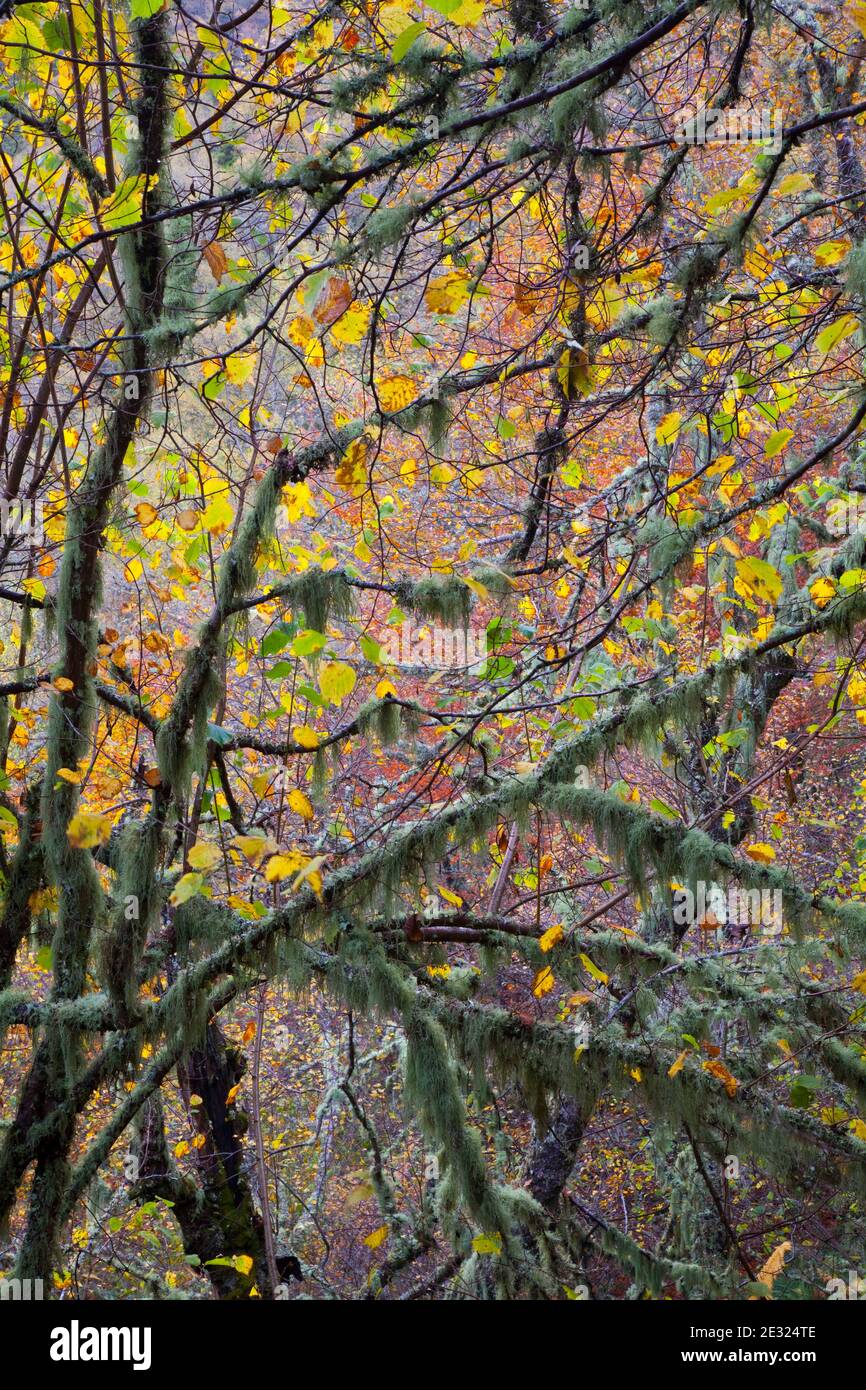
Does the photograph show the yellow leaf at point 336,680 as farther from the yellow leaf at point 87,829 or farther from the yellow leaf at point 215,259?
the yellow leaf at point 215,259

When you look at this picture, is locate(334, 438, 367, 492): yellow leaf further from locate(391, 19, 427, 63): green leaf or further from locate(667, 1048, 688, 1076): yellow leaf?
locate(667, 1048, 688, 1076): yellow leaf

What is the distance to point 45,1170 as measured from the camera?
12.1 ft

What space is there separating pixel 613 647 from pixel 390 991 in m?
3.35

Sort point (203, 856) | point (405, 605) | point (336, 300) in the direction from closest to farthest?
point (203, 856) → point (336, 300) → point (405, 605)

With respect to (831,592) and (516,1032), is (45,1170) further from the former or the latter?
(831,592)

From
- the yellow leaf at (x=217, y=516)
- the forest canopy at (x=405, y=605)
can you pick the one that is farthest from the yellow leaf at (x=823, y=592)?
the yellow leaf at (x=217, y=516)

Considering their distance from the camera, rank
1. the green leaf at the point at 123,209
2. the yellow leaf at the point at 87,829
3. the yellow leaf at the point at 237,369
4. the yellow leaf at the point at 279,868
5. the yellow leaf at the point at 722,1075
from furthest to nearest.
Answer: the yellow leaf at the point at 722,1075, the yellow leaf at the point at 237,369, the green leaf at the point at 123,209, the yellow leaf at the point at 87,829, the yellow leaf at the point at 279,868

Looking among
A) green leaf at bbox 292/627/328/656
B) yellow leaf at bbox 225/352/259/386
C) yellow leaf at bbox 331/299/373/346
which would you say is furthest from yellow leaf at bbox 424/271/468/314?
green leaf at bbox 292/627/328/656

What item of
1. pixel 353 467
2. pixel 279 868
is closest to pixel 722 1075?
pixel 279 868

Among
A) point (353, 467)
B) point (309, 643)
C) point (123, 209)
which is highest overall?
point (123, 209)

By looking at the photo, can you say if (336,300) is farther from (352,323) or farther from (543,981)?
(543,981)

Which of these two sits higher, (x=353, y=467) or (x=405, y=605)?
(x=353, y=467)

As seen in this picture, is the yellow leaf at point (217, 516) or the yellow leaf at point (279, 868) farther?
the yellow leaf at point (217, 516)
